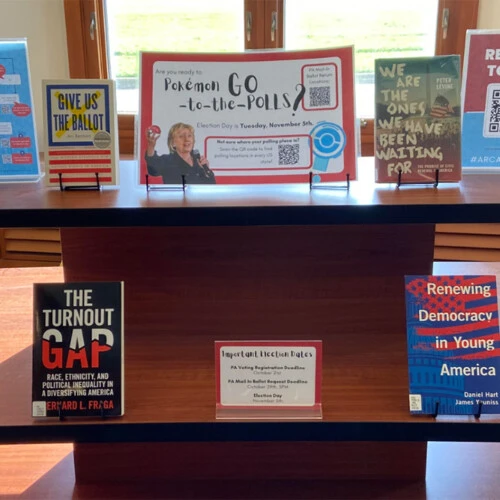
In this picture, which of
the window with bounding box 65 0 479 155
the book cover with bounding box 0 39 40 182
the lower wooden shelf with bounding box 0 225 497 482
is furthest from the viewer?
the window with bounding box 65 0 479 155

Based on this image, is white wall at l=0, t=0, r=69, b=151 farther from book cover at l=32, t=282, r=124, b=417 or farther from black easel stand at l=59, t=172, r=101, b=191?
book cover at l=32, t=282, r=124, b=417

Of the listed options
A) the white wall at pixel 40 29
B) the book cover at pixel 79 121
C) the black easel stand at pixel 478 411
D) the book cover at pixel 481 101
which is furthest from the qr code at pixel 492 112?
the white wall at pixel 40 29

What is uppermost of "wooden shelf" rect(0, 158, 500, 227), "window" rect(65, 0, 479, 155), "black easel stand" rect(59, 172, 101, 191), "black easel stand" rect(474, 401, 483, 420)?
"window" rect(65, 0, 479, 155)

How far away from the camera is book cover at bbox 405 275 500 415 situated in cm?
94

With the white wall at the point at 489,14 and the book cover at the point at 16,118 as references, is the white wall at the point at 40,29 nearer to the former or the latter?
the white wall at the point at 489,14

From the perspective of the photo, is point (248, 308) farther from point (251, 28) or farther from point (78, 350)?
point (251, 28)

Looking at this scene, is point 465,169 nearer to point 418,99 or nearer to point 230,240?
point 418,99

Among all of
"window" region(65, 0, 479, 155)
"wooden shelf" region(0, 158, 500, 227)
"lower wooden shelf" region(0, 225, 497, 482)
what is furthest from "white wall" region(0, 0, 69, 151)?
"wooden shelf" region(0, 158, 500, 227)

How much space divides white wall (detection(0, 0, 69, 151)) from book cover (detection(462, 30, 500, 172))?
3.03m

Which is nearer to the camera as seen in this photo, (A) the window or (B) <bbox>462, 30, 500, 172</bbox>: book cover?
(B) <bbox>462, 30, 500, 172</bbox>: book cover

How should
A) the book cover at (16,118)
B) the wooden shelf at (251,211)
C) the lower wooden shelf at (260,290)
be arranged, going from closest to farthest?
the wooden shelf at (251,211)
the book cover at (16,118)
the lower wooden shelf at (260,290)

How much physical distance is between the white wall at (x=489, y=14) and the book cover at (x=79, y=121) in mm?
3010

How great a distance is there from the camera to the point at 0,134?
103 centimetres

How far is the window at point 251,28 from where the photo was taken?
3.46 m
